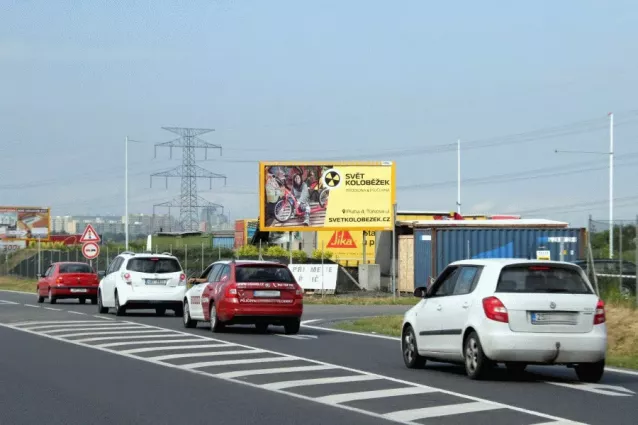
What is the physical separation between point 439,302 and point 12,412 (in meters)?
6.66

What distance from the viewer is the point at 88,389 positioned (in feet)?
48.0

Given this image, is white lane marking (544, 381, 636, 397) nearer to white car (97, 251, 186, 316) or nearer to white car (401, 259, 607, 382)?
white car (401, 259, 607, 382)

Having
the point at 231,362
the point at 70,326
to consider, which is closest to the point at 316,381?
the point at 231,362

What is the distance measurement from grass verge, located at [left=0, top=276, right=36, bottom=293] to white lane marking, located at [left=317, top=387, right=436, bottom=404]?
168ft

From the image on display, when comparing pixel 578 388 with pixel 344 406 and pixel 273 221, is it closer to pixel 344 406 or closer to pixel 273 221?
pixel 344 406

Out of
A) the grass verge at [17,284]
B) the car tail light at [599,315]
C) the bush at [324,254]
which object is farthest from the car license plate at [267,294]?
the grass verge at [17,284]

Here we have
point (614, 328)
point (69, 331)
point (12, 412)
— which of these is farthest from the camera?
point (69, 331)

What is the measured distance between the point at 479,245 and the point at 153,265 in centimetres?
2092

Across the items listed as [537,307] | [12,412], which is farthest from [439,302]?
[12,412]

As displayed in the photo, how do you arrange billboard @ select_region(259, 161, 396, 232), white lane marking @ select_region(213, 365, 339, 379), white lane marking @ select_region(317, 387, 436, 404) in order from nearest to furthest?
1. white lane marking @ select_region(317, 387, 436, 404)
2. white lane marking @ select_region(213, 365, 339, 379)
3. billboard @ select_region(259, 161, 396, 232)

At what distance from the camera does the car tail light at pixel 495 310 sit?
15.6 meters

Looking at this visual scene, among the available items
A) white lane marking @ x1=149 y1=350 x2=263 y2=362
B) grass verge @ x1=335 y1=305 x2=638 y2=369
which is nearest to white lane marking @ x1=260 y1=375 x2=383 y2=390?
white lane marking @ x1=149 y1=350 x2=263 y2=362

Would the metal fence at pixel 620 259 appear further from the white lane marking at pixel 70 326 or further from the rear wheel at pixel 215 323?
the white lane marking at pixel 70 326

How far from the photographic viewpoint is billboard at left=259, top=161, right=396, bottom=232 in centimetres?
5400
